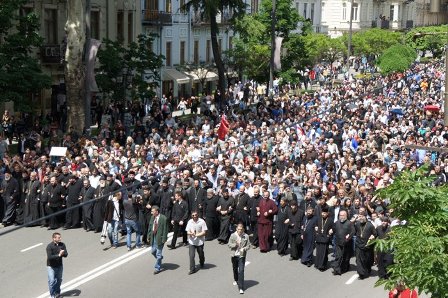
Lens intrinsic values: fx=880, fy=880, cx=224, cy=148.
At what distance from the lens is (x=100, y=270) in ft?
61.5

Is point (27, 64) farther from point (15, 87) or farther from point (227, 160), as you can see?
point (227, 160)

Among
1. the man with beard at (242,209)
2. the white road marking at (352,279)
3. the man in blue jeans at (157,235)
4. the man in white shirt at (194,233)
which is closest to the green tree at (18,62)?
the man with beard at (242,209)

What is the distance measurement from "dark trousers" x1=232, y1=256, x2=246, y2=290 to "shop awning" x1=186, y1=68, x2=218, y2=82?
37384 millimetres

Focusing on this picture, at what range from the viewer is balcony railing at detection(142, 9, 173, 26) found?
50409 millimetres

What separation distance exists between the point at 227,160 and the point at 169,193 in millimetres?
3641

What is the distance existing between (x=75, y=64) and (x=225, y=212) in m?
13.9

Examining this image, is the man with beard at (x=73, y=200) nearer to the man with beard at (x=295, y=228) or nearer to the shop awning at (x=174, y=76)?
the man with beard at (x=295, y=228)

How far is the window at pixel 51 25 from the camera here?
136 feet

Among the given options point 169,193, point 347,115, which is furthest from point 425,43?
point 169,193

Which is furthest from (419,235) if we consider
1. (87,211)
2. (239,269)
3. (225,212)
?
(87,211)

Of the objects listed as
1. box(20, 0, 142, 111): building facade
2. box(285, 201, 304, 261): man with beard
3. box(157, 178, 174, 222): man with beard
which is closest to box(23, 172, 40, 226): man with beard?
box(157, 178, 174, 222): man with beard

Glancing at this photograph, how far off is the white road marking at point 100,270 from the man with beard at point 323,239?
4053mm

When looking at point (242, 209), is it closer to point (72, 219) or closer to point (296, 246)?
point (296, 246)

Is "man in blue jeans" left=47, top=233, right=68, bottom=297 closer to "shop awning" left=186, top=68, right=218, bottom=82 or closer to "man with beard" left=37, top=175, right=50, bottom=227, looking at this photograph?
"man with beard" left=37, top=175, right=50, bottom=227
